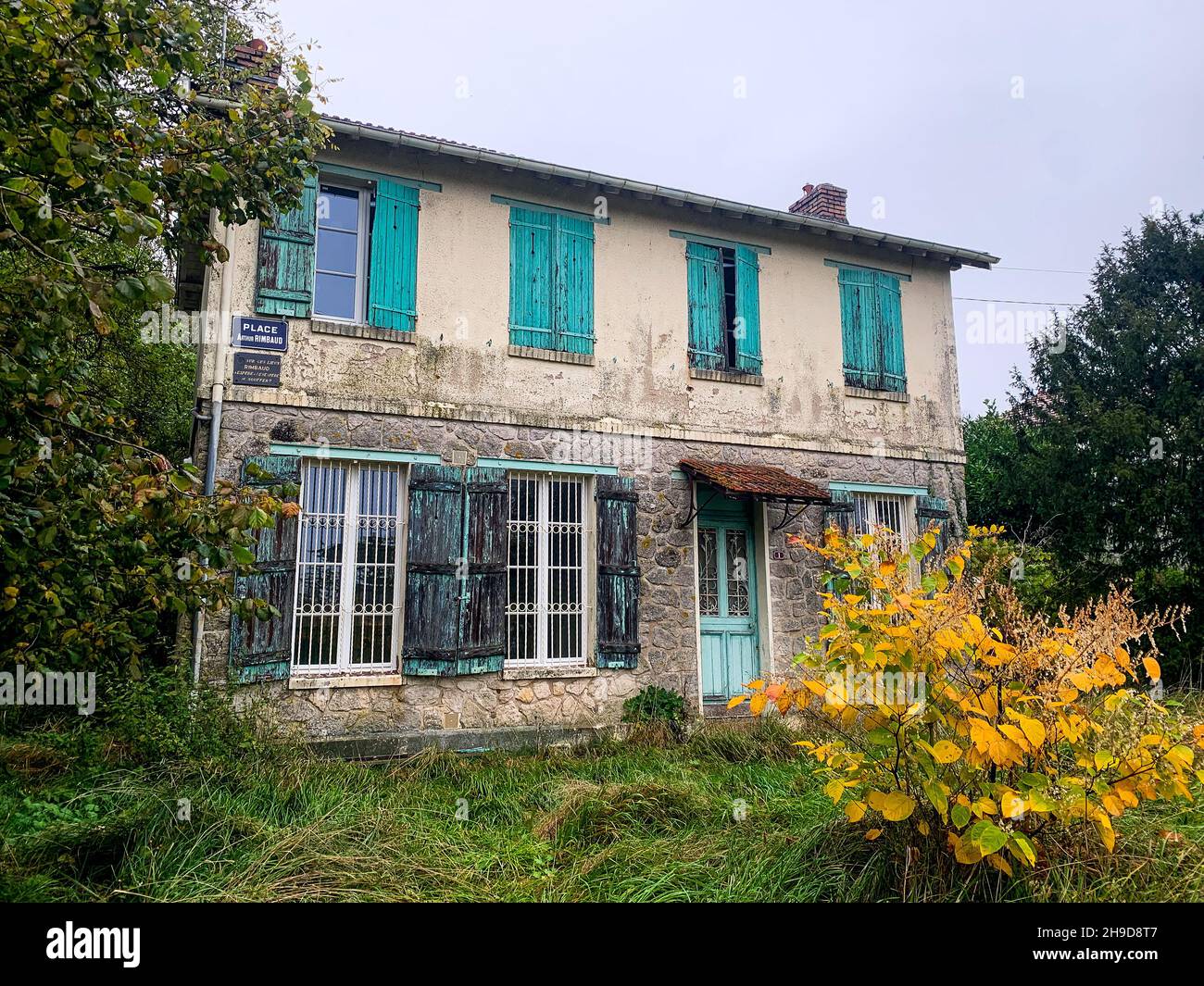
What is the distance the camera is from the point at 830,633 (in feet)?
11.4

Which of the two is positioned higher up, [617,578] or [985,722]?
[617,578]

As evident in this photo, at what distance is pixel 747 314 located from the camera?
9.20 meters

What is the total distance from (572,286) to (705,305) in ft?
5.17

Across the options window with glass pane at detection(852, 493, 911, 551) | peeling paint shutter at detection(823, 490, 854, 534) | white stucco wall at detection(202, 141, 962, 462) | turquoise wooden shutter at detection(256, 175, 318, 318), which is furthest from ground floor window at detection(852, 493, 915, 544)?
turquoise wooden shutter at detection(256, 175, 318, 318)

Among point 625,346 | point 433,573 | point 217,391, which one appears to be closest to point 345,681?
point 433,573

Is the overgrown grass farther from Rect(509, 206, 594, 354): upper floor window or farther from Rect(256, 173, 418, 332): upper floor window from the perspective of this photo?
Rect(509, 206, 594, 354): upper floor window

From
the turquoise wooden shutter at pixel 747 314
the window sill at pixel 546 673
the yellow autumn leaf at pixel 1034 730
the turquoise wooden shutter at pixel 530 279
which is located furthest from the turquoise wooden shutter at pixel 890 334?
the yellow autumn leaf at pixel 1034 730

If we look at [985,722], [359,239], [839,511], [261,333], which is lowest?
[985,722]

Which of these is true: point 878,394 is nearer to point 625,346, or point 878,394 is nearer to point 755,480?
point 755,480

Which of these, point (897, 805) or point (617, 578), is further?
point (617, 578)

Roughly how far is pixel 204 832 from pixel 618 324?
5.99m
